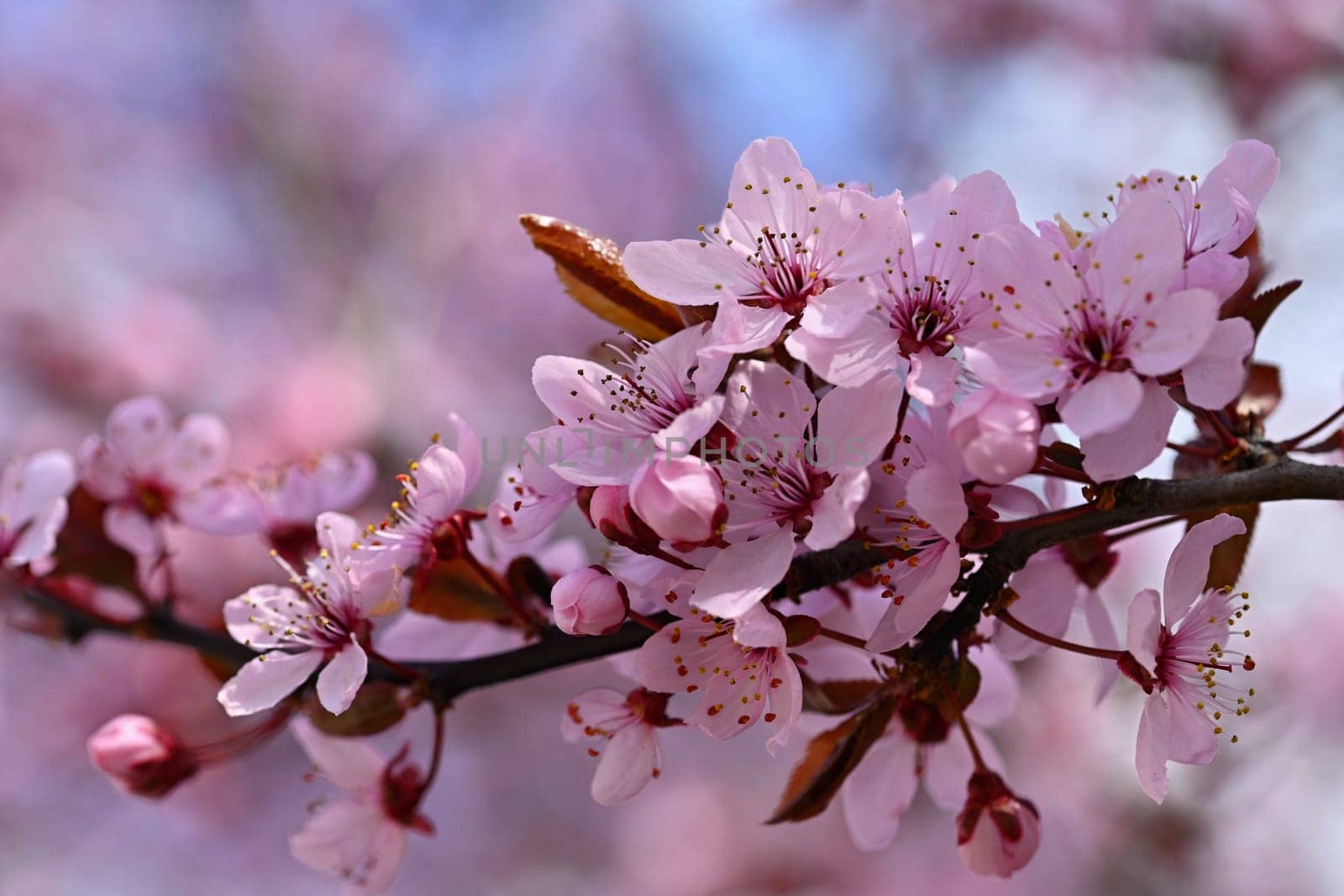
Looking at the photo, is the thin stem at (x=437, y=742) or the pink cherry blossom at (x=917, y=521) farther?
the thin stem at (x=437, y=742)

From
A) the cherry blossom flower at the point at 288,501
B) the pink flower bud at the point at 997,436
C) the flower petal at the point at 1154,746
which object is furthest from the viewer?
the cherry blossom flower at the point at 288,501

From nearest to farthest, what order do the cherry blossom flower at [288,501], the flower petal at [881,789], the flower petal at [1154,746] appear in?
the flower petal at [1154,746]
the flower petal at [881,789]
the cherry blossom flower at [288,501]

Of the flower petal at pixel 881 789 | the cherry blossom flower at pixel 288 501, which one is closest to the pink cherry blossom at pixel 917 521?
the flower petal at pixel 881 789

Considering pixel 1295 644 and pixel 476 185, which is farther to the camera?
pixel 476 185

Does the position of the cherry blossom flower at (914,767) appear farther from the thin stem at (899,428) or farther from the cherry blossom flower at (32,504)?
the cherry blossom flower at (32,504)

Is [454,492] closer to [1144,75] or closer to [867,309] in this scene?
[867,309]

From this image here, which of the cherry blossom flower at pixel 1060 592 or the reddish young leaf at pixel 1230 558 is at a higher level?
the reddish young leaf at pixel 1230 558

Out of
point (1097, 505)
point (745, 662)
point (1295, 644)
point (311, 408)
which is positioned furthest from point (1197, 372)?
point (1295, 644)
